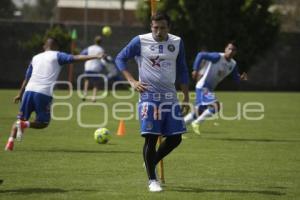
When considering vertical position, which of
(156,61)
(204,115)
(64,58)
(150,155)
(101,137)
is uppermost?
(156,61)

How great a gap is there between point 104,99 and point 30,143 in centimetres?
1565

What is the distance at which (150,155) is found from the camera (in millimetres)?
9445

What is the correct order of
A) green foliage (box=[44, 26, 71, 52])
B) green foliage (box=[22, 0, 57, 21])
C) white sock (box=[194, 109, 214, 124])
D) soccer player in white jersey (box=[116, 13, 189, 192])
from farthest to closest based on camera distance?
green foliage (box=[22, 0, 57, 21]) < green foliage (box=[44, 26, 71, 52]) < white sock (box=[194, 109, 214, 124]) < soccer player in white jersey (box=[116, 13, 189, 192])

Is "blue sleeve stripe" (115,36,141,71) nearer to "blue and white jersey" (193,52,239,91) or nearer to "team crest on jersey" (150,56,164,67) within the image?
"team crest on jersey" (150,56,164,67)

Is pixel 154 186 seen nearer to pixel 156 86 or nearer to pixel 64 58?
pixel 156 86

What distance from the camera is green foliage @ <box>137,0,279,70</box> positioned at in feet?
134

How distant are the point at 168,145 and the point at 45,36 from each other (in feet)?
97.0

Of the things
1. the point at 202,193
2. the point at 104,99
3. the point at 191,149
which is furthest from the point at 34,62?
the point at 104,99

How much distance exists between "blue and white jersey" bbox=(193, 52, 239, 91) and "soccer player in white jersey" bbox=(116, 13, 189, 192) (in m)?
6.49

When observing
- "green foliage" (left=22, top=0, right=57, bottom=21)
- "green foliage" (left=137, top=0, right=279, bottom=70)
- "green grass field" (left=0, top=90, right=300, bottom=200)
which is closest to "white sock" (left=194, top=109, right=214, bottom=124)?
"green grass field" (left=0, top=90, right=300, bottom=200)

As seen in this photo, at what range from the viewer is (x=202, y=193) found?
9.27m

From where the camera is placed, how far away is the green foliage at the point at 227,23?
134 ft

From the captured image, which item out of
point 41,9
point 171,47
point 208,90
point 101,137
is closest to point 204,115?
point 208,90

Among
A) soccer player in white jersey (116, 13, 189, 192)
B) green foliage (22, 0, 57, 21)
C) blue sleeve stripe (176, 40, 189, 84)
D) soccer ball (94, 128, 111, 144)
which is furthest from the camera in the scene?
green foliage (22, 0, 57, 21)
